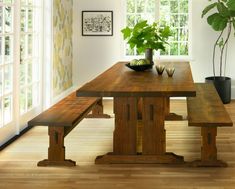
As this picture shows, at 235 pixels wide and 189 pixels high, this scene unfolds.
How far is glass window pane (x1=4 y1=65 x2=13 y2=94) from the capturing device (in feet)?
17.6

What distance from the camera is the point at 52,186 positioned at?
3.88 meters

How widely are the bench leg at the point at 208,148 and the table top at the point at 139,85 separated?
1.40 ft

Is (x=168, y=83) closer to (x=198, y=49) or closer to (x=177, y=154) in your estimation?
(x=177, y=154)

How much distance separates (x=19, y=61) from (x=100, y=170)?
1948 millimetres

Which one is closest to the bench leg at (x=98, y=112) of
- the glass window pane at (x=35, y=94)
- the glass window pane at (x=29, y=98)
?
the glass window pane at (x=35, y=94)

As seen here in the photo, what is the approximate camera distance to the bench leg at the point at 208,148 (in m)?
4.53

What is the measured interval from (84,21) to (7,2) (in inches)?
129

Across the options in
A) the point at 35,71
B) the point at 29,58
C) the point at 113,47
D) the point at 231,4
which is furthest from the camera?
the point at 113,47

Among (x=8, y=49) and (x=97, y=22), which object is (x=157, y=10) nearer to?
(x=97, y=22)

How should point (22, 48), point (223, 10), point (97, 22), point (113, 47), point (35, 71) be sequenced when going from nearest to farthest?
point (22, 48)
point (35, 71)
point (223, 10)
point (97, 22)
point (113, 47)

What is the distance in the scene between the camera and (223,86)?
811 cm

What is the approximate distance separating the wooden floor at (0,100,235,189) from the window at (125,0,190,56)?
3.13 m

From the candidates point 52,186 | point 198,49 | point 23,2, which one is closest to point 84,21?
Answer: point 198,49

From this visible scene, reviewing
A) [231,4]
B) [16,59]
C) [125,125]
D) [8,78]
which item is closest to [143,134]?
[125,125]
